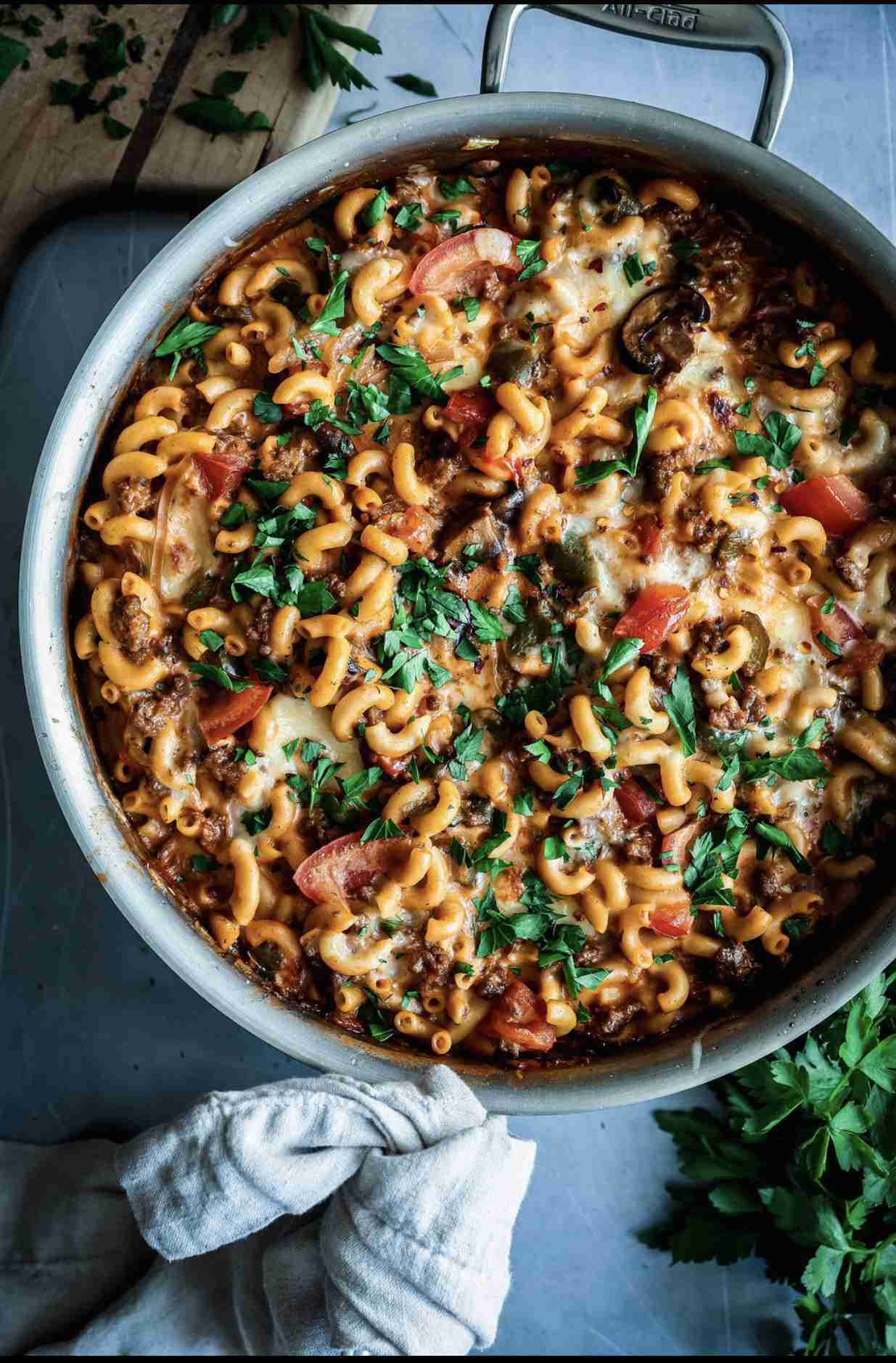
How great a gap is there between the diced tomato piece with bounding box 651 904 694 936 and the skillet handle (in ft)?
5.29

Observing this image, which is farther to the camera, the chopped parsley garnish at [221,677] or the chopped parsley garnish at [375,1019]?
the chopped parsley garnish at [375,1019]

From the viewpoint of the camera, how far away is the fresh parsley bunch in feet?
8.39

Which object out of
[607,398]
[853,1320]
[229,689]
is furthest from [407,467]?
[853,1320]

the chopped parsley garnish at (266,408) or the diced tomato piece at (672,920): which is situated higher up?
the chopped parsley garnish at (266,408)

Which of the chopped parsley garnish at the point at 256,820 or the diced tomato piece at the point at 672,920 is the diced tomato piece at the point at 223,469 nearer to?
the chopped parsley garnish at the point at 256,820

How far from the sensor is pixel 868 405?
2.46 meters

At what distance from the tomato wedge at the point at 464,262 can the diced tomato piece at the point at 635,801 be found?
43.7 inches

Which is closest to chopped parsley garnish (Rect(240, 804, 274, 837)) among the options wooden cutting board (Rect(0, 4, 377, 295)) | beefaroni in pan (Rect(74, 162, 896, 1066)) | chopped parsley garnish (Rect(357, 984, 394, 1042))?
beefaroni in pan (Rect(74, 162, 896, 1066))

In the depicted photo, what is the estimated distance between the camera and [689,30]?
2373 mm

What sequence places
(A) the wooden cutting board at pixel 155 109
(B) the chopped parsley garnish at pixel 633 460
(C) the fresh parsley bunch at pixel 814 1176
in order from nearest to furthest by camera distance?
(B) the chopped parsley garnish at pixel 633 460, (C) the fresh parsley bunch at pixel 814 1176, (A) the wooden cutting board at pixel 155 109

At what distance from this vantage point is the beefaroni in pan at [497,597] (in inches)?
91.6

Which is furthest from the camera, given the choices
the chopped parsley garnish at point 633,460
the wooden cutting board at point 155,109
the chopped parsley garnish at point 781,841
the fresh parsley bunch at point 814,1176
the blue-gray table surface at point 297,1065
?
the blue-gray table surface at point 297,1065

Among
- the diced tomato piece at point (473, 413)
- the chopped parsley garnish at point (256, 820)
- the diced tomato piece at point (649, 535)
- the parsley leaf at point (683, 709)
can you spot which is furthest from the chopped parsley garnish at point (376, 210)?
the chopped parsley garnish at point (256, 820)

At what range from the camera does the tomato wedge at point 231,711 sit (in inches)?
91.8
